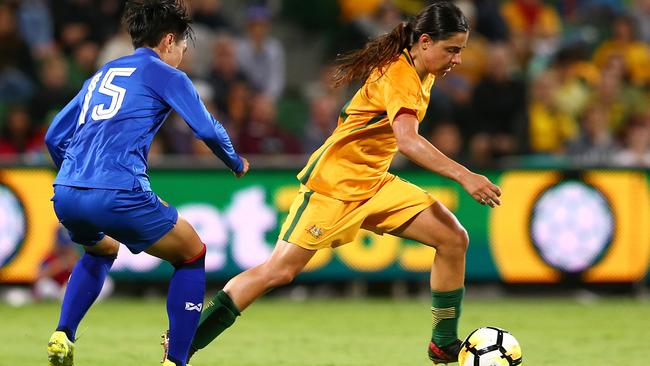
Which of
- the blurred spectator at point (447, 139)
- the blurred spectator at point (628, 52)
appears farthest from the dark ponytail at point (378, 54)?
the blurred spectator at point (628, 52)

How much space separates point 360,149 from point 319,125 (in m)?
5.93

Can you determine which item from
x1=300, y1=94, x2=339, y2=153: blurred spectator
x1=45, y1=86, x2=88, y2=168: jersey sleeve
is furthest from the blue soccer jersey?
x1=300, y1=94, x2=339, y2=153: blurred spectator

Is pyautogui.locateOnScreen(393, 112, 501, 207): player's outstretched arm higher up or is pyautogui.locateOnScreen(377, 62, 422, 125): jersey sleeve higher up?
pyautogui.locateOnScreen(377, 62, 422, 125): jersey sleeve

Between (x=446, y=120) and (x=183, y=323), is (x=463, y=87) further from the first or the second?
(x=183, y=323)

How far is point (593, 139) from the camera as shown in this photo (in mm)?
12633

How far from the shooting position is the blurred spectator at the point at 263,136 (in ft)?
40.0

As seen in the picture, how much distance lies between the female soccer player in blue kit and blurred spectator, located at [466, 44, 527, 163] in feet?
22.1

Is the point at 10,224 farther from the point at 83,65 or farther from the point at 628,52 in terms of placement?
the point at 628,52

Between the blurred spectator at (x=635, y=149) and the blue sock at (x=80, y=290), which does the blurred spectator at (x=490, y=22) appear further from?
the blue sock at (x=80, y=290)

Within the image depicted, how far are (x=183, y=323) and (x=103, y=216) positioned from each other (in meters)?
0.71

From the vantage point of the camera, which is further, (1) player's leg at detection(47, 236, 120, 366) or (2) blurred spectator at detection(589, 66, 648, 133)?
(2) blurred spectator at detection(589, 66, 648, 133)

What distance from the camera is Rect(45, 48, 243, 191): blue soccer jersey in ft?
19.1

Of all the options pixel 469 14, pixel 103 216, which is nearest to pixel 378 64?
pixel 103 216

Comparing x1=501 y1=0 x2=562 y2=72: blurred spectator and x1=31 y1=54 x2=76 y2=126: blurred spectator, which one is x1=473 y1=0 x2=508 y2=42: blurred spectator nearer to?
x1=501 y1=0 x2=562 y2=72: blurred spectator
